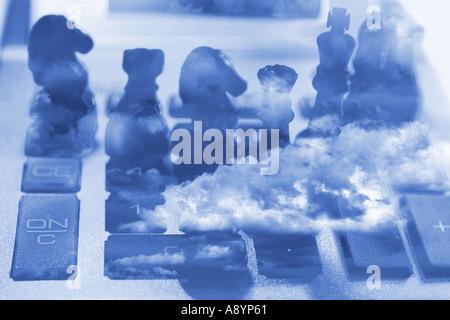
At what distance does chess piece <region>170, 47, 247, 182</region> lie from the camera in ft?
3.47

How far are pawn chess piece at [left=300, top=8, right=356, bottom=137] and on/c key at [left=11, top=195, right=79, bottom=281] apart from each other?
486 millimetres

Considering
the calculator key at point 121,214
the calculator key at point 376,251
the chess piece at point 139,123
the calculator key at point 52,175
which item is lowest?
the calculator key at point 376,251

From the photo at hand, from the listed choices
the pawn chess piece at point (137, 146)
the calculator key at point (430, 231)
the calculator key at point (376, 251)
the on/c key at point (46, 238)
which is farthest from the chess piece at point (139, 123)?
the calculator key at point (430, 231)

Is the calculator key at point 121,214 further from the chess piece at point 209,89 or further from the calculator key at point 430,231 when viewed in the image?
the calculator key at point 430,231

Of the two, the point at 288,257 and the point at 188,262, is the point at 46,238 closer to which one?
the point at 188,262

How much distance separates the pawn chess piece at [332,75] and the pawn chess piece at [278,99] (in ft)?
0.14

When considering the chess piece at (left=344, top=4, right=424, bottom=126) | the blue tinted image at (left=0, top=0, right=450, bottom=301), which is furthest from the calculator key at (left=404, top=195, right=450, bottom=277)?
the chess piece at (left=344, top=4, right=424, bottom=126)

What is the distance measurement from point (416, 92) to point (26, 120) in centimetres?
81

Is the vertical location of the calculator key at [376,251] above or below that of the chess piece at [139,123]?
below

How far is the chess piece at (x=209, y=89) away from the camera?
106 cm

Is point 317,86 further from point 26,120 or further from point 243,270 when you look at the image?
point 26,120

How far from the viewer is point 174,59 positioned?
1.11 m

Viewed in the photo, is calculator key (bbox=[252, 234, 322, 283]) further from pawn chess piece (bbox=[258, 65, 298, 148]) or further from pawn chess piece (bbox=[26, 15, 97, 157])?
pawn chess piece (bbox=[26, 15, 97, 157])

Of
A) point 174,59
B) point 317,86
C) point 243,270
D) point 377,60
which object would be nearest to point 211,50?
point 174,59
